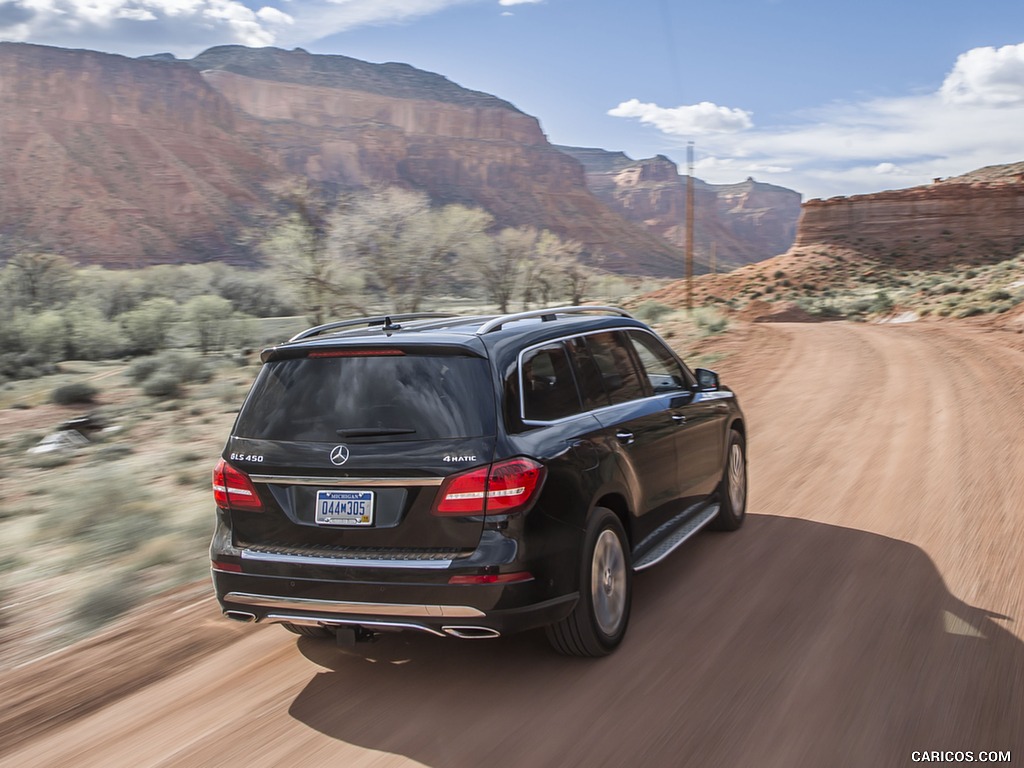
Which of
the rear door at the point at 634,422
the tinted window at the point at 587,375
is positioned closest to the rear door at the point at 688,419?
the rear door at the point at 634,422

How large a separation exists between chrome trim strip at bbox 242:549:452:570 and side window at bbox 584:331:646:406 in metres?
1.59

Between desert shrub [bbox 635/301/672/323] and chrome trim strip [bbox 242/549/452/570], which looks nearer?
chrome trim strip [bbox 242/549/452/570]

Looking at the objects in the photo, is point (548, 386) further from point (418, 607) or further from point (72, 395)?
point (72, 395)

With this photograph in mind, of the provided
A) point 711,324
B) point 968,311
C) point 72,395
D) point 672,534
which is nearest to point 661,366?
point 672,534

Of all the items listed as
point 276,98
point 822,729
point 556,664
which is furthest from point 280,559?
point 276,98

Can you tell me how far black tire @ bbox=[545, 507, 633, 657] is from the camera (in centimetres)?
431

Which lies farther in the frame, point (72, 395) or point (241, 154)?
point (241, 154)

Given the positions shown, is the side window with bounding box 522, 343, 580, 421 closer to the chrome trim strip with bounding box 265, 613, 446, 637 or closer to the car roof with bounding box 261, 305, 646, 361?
the car roof with bounding box 261, 305, 646, 361

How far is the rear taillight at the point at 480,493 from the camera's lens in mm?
3955

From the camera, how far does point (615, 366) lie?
538 cm

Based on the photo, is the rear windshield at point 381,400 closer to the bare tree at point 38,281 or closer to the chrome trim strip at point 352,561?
the chrome trim strip at point 352,561

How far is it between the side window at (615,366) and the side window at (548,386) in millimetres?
374

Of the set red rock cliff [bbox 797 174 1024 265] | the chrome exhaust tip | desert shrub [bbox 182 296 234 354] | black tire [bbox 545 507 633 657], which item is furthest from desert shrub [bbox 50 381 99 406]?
red rock cliff [bbox 797 174 1024 265]

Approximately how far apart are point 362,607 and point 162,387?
18813 millimetres
